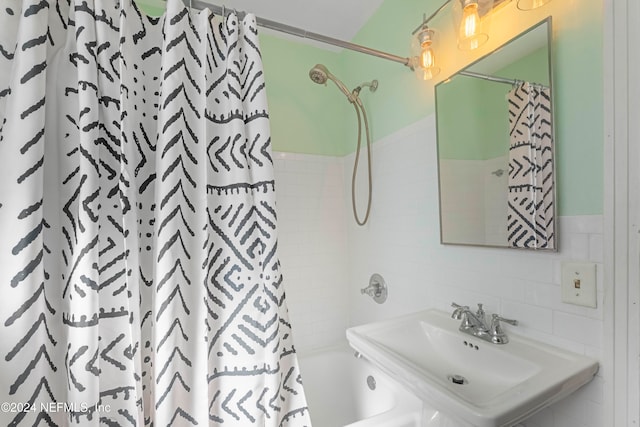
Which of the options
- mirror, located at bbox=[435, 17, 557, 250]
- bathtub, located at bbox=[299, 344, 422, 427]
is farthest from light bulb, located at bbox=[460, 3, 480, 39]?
bathtub, located at bbox=[299, 344, 422, 427]

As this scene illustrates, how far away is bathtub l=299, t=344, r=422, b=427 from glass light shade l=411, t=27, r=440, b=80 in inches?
57.9

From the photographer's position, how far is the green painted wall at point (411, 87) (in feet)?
2.44

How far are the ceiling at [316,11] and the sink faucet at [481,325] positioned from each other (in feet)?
5.38

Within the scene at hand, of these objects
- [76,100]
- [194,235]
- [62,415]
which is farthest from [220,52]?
[62,415]

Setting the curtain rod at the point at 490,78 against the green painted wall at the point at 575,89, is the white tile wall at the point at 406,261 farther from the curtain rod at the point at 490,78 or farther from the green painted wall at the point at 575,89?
the curtain rod at the point at 490,78

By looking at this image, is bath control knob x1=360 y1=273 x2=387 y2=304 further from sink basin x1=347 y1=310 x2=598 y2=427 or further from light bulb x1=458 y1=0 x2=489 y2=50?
light bulb x1=458 y1=0 x2=489 y2=50

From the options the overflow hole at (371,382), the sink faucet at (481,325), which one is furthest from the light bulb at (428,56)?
the overflow hole at (371,382)

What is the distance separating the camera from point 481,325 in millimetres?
955

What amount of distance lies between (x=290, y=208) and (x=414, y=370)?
3.97 feet

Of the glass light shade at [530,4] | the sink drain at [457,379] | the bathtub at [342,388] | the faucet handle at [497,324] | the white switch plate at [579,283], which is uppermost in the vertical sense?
the glass light shade at [530,4]

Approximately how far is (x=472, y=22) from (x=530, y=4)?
6.6 inches

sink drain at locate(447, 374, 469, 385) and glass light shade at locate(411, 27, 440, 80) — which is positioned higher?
glass light shade at locate(411, 27, 440, 80)

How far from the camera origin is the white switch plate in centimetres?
73

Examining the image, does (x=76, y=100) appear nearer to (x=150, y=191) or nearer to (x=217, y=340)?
(x=150, y=191)
